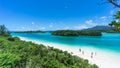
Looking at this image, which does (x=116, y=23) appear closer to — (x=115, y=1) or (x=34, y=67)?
(x=115, y=1)

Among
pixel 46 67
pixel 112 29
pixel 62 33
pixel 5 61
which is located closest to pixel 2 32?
pixel 46 67

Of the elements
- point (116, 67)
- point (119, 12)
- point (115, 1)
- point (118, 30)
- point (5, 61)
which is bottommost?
point (116, 67)

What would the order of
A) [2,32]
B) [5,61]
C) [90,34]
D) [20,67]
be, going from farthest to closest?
[90,34]
[2,32]
[20,67]
[5,61]

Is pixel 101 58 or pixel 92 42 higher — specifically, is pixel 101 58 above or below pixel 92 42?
below

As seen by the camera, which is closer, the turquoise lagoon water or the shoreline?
the shoreline

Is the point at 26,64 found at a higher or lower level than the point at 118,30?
lower

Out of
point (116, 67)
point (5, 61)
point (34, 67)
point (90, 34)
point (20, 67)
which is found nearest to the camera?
point (5, 61)

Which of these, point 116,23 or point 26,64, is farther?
point 26,64

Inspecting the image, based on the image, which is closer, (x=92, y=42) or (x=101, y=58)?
(x=101, y=58)

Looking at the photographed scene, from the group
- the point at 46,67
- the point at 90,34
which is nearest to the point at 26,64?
the point at 46,67

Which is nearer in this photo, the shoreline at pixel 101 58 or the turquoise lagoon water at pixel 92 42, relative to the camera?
the shoreline at pixel 101 58
